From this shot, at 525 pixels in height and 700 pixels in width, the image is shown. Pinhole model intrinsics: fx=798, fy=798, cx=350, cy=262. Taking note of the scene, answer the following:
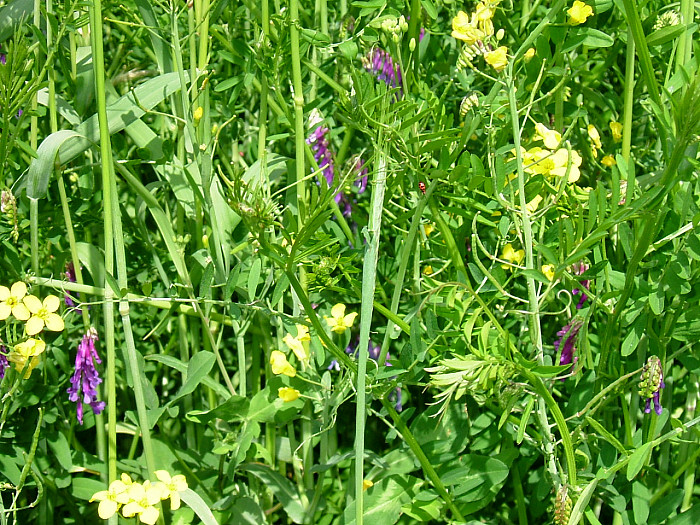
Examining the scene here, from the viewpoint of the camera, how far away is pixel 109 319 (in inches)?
35.2

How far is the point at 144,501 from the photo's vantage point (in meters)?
0.82

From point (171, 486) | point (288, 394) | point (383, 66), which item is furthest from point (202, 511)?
point (383, 66)

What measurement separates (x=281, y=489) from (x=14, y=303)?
406 mm

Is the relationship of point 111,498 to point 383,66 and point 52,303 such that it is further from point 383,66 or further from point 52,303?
point 383,66

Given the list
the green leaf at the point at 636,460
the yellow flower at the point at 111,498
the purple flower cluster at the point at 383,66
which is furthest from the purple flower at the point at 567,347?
the yellow flower at the point at 111,498

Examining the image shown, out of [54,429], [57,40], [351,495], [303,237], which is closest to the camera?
[303,237]

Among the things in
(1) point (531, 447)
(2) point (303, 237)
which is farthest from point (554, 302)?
(2) point (303, 237)

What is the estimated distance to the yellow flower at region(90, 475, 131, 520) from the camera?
800mm

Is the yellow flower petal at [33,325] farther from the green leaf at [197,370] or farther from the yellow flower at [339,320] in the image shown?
the yellow flower at [339,320]

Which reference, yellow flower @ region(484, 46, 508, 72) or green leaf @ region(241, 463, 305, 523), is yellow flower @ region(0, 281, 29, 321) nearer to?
green leaf @ region(241, 463, 305, 523)

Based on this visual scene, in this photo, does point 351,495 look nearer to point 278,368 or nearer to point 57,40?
point 278,368

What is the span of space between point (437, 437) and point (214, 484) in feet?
1.02

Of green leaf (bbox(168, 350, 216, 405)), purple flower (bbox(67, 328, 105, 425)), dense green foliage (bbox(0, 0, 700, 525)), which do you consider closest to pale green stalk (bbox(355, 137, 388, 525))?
dense green foliage (bbox(0, 0, 700, 525))

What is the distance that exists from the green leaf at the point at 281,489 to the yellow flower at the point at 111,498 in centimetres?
21
